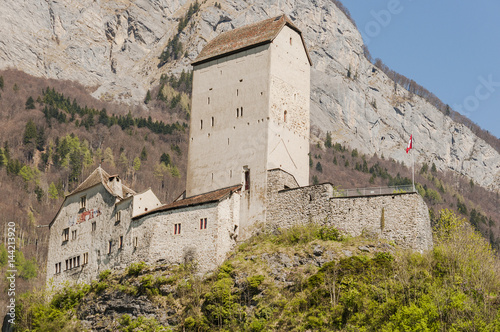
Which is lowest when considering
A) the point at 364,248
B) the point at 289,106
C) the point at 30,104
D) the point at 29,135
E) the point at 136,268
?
the point at 136,268

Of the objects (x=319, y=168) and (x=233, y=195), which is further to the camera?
(x=319, y=168)

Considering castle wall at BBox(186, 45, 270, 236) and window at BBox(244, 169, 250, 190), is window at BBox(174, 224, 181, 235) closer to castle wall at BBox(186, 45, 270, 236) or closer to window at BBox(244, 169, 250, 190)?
castle wall at BBox(186, 45, 270, 236)

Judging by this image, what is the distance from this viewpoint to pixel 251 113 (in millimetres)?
60750

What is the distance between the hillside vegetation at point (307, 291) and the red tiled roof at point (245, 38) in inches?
655

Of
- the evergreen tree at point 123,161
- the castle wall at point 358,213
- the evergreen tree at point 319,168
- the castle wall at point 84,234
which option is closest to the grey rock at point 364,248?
the castle wall at point 358,213

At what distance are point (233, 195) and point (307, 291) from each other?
11500 mm

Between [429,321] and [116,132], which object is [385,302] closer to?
[429,321]

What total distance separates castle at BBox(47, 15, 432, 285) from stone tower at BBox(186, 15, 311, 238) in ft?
0.29

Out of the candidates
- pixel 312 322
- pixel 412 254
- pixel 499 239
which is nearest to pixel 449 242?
pixel 412 254

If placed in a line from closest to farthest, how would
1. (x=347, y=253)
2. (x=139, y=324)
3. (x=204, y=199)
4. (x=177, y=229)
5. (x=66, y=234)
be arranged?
(x=347, y=253) < (x=139, y=324) < (x=177, y=229) < (x=204, y=199) < (x=66, y=234)

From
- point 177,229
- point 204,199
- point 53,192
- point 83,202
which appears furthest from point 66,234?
point 53,192

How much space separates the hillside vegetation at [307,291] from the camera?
4547cm

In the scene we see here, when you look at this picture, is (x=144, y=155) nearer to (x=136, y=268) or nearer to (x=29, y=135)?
(x=29, y=135)

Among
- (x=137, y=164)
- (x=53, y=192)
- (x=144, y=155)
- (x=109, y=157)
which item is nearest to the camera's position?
(x=53, y=192)
